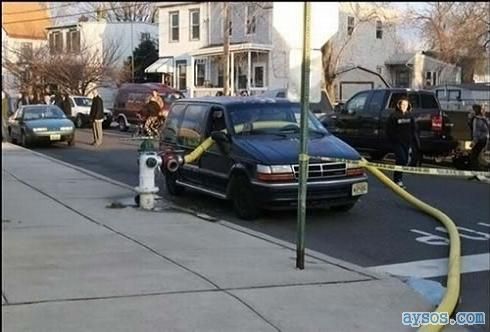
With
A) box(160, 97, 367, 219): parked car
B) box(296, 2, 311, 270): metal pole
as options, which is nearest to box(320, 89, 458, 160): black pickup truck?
box(160, 97, 367, 219): parked car

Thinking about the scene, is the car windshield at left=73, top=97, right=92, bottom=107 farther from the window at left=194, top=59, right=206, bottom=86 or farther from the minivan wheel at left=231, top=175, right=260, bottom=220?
the minivan wheel at left=231, top=175, right=260, bottom=220

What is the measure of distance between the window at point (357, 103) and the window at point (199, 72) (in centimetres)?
1706

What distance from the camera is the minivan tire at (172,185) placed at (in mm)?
12161

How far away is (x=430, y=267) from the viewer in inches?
293

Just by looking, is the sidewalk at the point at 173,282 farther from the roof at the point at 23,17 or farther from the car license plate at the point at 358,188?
the roof at the point at 23,17

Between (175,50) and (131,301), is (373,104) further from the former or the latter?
(175,50)

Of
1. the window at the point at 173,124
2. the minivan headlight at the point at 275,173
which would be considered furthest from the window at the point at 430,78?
the minivan headlight at the point at 275,173

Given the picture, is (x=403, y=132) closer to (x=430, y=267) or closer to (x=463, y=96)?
(x=430, y=267)

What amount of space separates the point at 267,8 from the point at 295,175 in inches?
221

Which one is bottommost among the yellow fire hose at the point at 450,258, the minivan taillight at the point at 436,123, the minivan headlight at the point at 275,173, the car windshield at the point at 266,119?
the yellow fire hose at the point at 450,258

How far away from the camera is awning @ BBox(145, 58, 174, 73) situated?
31906mm

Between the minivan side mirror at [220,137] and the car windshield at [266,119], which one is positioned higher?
the car windshield at [266,119]

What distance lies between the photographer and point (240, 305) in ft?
18.4

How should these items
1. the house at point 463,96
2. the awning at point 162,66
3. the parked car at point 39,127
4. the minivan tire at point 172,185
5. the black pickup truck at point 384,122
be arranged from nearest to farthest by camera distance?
the minivan tire at point 172,185 < the black pickup truck at point 384,122 < the house at point 463,96 < the parked car at point 39,127 < the awning at point 162,66
